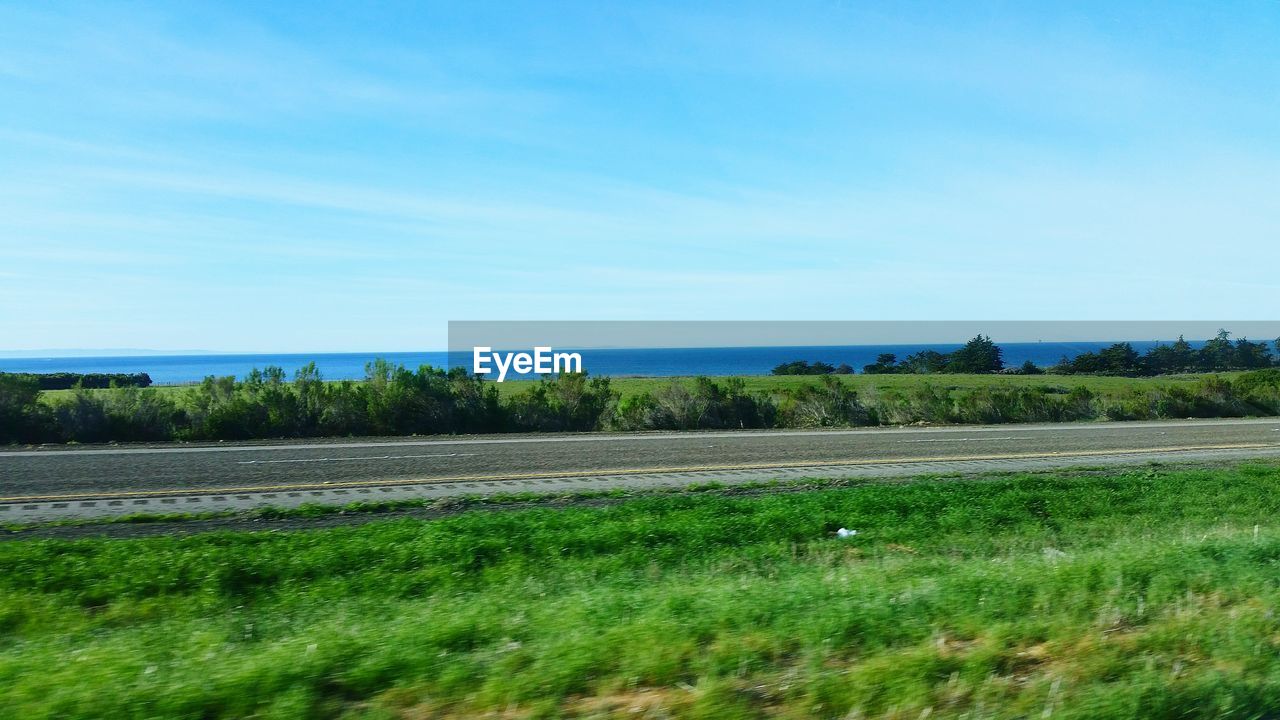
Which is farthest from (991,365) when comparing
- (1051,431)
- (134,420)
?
(134,420)

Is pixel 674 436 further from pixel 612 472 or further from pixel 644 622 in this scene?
pixel 644 622

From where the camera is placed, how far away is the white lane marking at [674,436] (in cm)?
1772

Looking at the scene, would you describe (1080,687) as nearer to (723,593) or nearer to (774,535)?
(723,593)

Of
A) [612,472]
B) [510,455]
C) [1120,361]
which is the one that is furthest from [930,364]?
[612,472]

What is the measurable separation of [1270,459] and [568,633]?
18830 mm

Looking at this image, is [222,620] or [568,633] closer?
[568,633]

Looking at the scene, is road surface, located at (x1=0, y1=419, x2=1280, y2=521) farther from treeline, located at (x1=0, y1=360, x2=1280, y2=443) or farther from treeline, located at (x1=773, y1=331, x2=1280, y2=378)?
treeline, located at (x1=773, y1=331, x2=1280, y2=378)

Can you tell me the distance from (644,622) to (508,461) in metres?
11.7

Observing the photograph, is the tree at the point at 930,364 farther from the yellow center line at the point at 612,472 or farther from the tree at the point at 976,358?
the yellow center line at the point at 612,472

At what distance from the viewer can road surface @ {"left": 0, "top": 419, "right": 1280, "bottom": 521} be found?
12.8 m

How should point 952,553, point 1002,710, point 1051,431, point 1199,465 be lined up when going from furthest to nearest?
point 1051,431
point 1199,465
point 952,553
point 1002,710

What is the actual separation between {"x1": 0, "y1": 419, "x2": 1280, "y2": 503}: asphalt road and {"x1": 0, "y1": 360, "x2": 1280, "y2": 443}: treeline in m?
2.42

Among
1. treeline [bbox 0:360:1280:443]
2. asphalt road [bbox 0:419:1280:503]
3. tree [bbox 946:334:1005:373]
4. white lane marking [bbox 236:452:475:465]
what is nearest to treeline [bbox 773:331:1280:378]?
tree [bbox 946:334:1005:373]

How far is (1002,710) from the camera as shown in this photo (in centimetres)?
395
